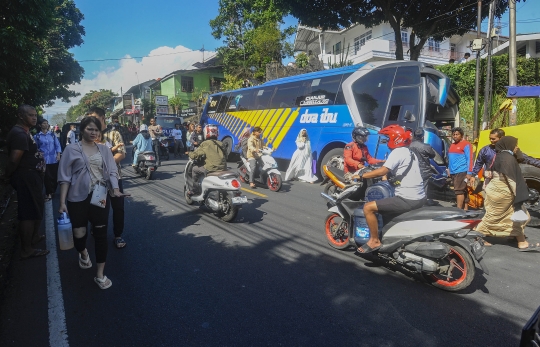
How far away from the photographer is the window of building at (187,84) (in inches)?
1489

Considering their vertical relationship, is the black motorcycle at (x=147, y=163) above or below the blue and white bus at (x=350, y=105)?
below

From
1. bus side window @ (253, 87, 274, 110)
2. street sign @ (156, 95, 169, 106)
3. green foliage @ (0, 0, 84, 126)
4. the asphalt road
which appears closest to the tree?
bus side window @ (253, 87, 274, 110)

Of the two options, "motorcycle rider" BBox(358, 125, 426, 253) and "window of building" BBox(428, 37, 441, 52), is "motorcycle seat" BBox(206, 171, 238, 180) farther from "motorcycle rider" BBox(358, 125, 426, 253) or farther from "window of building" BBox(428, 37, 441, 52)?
"window of building" BBox(428, 37, 441, 52)

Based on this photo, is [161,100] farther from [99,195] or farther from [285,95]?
[99,195]

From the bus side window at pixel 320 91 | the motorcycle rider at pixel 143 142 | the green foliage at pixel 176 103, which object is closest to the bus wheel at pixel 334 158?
the bus side window at pixel 320 91

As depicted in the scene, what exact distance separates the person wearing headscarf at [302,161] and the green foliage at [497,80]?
8.76m

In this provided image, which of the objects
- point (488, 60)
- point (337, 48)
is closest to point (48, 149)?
point (488, 60)

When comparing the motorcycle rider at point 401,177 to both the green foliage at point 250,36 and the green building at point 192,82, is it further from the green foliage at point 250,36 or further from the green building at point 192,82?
the green building at point 192,82

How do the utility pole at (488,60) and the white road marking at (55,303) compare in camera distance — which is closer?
the white road marking at (55,303)

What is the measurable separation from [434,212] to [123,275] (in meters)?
3.56

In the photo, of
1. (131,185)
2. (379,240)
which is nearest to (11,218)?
(131,185)

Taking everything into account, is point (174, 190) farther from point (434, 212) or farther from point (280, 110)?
point (434, 212)

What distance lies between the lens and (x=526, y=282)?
382 centimetres

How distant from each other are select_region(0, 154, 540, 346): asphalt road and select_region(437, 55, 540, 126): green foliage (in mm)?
11563
